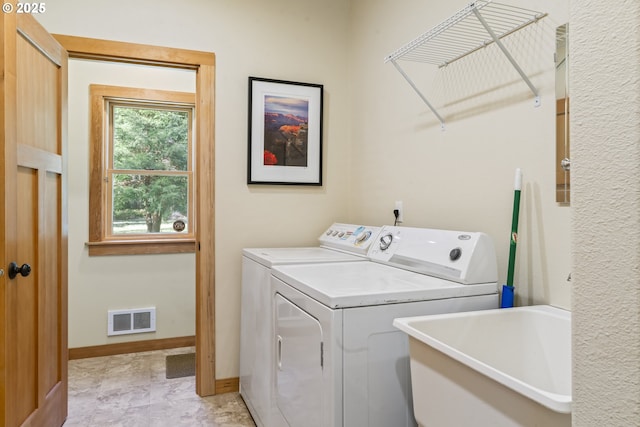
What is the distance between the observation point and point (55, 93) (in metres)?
2.16

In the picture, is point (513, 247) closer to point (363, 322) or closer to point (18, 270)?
point (363, 322)

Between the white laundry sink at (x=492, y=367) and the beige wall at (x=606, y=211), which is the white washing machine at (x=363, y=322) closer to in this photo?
the white laundry sink at (x=492, y=367)

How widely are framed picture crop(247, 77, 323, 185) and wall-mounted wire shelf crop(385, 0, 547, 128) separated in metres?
0.95

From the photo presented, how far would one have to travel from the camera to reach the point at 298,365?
4.93ft

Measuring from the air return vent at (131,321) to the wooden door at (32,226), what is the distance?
991mm

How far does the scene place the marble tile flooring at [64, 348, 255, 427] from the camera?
7.34ft

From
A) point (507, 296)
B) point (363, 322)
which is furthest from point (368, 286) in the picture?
point (507, 296)

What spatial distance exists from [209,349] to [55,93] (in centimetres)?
171

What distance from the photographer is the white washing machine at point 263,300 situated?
1.95m

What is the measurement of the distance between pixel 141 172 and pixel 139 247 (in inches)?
26.5

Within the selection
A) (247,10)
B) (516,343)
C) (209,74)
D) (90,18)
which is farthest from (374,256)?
(90,18)

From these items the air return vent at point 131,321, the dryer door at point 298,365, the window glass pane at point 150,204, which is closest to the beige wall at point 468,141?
the dryer door at point 298,365

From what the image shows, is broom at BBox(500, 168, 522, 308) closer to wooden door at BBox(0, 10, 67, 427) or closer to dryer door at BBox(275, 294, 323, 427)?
dryer door at BBox(275, 294, 323, 427)

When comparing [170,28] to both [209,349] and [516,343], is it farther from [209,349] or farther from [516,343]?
[516,343]
